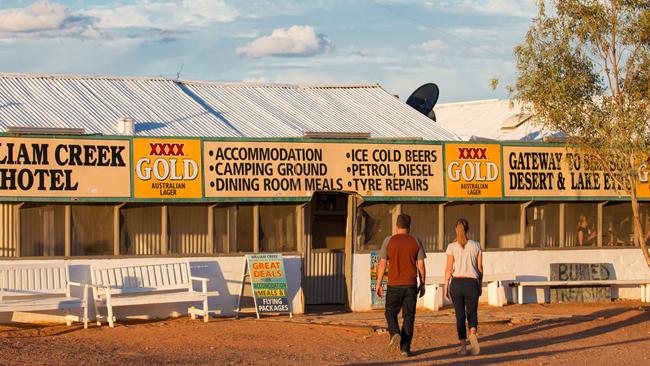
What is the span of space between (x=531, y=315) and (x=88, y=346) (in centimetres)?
769

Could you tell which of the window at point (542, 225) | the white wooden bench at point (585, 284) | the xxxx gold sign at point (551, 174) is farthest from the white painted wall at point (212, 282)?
the window at point (542, 225)

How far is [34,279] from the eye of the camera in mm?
16797

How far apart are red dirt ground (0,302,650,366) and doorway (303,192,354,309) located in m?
2.40

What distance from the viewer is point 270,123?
2148cm

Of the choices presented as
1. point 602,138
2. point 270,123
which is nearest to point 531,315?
point 602,138

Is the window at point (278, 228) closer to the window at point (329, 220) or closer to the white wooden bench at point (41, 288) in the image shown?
the window at point (329, 220)

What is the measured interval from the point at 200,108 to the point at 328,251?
4096mm

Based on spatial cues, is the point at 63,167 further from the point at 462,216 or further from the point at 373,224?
the point at 462,216

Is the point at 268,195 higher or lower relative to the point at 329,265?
higher

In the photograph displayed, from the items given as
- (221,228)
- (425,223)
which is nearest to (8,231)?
(221,228)

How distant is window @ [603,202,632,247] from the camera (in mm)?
21719

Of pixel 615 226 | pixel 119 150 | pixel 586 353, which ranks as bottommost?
pixel 586 353

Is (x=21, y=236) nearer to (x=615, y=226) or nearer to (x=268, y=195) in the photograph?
(x=268, y=195)

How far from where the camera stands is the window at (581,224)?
21.4 m
